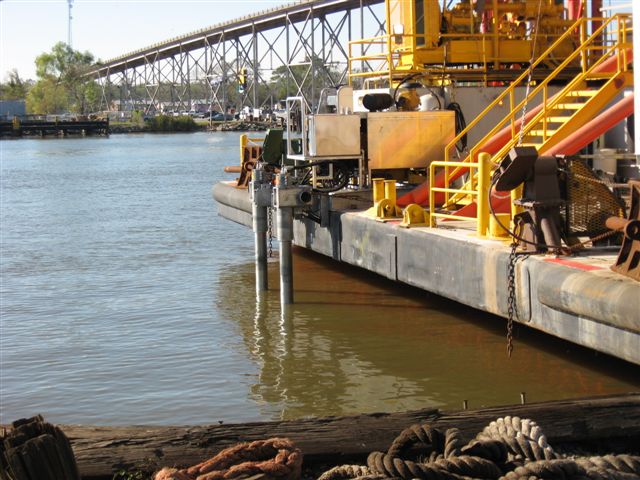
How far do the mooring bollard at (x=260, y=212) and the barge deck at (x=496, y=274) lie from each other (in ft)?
3.17

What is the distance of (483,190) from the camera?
11383 mm

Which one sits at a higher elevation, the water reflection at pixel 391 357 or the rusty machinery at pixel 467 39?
the rusty machinery at pixel 467 39

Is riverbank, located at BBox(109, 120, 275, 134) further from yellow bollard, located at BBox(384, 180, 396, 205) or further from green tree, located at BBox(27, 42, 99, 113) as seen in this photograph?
yellow bollard, located at BBox(384, 180, 396, 205)

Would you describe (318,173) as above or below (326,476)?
above

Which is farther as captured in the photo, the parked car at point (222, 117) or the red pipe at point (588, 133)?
the parked car at point (222, 117)

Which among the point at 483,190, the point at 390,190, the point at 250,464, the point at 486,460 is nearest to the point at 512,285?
the point at 483,190

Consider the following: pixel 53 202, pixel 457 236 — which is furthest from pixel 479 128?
pixel 53 202

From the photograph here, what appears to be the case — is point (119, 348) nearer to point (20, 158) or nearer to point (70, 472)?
point (70, 472)

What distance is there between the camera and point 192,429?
21.1 feet

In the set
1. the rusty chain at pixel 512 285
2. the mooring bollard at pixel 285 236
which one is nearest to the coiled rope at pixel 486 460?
the rusty chain at pixel 512 285

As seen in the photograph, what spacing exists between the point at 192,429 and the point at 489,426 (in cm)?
186

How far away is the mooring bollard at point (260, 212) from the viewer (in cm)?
1490

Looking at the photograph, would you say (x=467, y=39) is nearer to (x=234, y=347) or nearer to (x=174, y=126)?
(x=234, y=347)

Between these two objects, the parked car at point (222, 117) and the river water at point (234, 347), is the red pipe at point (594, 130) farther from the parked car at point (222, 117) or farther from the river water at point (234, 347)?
the parked car at point (222, 117)
